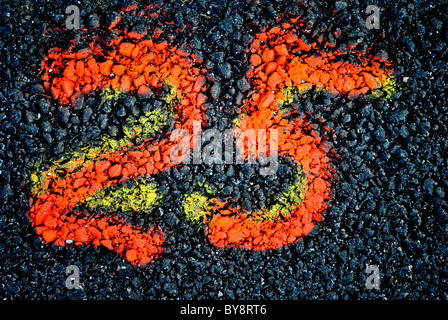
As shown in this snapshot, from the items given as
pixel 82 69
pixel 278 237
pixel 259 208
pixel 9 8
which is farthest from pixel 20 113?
pixel 278 237

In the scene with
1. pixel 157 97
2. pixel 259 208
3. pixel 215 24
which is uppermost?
pixel 215 24

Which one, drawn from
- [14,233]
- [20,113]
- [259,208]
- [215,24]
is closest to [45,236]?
[14,233]

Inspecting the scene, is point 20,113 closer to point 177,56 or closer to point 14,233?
point 14,233

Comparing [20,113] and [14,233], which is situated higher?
[20,113]

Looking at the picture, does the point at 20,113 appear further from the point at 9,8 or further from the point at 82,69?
the point at 9,8

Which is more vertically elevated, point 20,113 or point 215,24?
point 215,24

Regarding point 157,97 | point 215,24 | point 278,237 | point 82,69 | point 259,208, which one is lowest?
point 278,237
